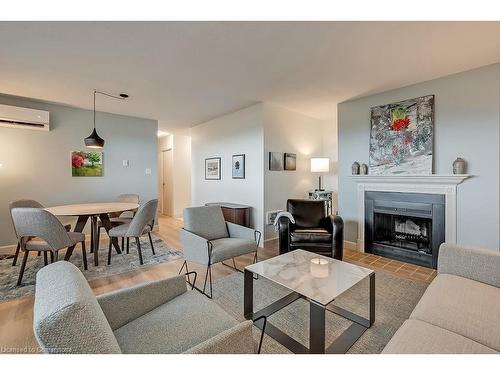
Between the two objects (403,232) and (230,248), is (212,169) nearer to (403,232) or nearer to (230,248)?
(230,248)

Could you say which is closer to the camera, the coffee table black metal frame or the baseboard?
the coffee table black metal frame

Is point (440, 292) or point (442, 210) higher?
point (442, 210)

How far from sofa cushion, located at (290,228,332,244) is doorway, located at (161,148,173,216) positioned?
4.93 m

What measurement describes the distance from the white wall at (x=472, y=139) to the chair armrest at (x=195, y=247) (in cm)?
303

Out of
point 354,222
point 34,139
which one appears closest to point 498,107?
point 354,222

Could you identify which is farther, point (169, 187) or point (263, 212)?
point (169, 187)

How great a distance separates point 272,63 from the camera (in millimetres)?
2588

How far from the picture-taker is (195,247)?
2.37m

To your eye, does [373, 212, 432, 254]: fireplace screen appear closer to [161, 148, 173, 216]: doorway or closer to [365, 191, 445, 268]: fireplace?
[365, 191, 445, 268]: fireplace

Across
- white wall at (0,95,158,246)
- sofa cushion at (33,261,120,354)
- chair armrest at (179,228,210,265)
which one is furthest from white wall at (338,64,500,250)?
white wall at (0,95,158,246)

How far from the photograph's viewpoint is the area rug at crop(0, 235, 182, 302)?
240 centimetres

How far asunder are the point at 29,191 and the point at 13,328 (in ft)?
9.44

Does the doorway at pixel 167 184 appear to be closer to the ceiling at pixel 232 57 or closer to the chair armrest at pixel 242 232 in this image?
the ceiling at pixel 232 57
